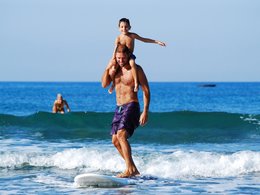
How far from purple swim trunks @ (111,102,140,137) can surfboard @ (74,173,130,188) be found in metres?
0.69

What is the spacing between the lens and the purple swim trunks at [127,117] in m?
9.69

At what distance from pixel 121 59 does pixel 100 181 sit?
1.80m

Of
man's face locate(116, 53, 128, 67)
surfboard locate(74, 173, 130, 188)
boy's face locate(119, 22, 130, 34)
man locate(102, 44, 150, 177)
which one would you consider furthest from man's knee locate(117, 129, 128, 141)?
boy's face locate(119, 22, 130, 34)

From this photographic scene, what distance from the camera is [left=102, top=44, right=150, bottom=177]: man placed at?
962cm

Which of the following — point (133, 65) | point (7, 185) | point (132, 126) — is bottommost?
point (7, 185)

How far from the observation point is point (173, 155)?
1312 centimetres

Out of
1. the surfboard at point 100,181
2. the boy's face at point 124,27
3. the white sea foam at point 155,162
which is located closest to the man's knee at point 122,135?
the surfboard at point 100,181

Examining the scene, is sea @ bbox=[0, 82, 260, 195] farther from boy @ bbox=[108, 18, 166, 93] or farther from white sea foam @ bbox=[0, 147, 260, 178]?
boy @ bbox=[108, 18, 166, 93]

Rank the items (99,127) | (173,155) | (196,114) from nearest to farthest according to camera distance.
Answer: (173,155) → (99,127) → (196,114)

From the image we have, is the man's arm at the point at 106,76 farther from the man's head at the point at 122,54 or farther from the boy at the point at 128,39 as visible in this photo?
the man's head at the point at 122,54

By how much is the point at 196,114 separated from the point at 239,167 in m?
10.9

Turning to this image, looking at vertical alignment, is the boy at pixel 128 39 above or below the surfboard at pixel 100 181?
above

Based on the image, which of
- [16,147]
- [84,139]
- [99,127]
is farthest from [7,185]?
[99,127]

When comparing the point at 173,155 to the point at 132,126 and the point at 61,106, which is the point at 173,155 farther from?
the point at 61,106
